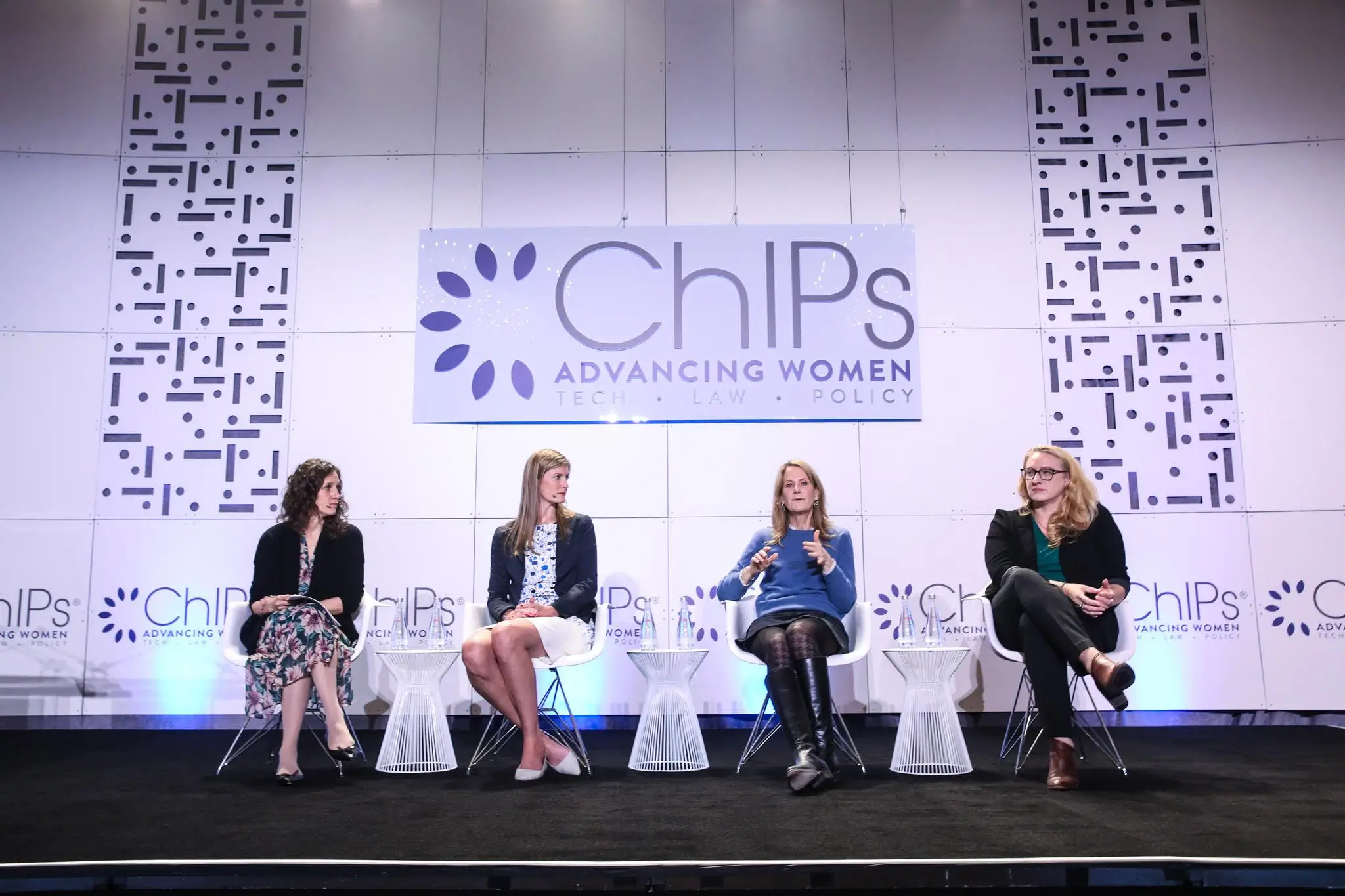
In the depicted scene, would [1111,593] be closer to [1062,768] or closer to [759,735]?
[1062,768]

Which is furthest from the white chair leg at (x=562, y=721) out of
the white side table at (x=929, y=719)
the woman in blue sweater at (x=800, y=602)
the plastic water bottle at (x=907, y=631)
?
the plastic water bottle at (x=907, y=631)

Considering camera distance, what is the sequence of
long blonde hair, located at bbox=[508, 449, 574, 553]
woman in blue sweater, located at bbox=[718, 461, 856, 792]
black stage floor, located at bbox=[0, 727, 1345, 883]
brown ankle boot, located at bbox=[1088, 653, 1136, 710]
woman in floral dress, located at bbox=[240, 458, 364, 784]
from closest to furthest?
black stage floor, located at bbox=[0, 727, 1345, 883]
brown ankle boot, located at bbox=[1088, 653, 1136, 710]
woman in blue sweater, located at bbox=[718, 461, 856, 792]
woman in floral dress, located at bbox=[240, 458, 364, 784]
long blonde hair, located at bbox=[508, 449, 574, 553]

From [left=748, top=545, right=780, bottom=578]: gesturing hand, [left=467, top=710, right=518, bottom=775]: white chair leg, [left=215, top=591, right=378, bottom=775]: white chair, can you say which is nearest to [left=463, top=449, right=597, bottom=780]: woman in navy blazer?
[left=467, top=710, right=518, bottom=775]: white chair leg

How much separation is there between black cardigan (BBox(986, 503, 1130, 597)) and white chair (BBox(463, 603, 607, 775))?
5.23ft

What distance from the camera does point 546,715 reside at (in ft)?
15.0

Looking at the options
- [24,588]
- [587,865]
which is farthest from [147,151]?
[587,865]

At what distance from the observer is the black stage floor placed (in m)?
2.41

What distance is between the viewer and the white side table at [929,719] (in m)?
3.63

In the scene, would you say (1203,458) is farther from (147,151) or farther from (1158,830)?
(147,151)

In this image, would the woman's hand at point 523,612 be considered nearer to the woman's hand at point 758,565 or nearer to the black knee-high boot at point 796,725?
the woman's hand at point 758,565

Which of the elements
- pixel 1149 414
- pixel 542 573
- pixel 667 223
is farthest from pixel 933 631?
pixel 667 223

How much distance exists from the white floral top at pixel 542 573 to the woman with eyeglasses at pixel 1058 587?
1601 millimetres

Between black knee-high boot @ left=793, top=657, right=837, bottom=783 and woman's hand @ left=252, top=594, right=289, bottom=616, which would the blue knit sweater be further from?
woman's hand @ left=252, top=594, right=289, bottom=616

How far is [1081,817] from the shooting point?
277 centimetres
